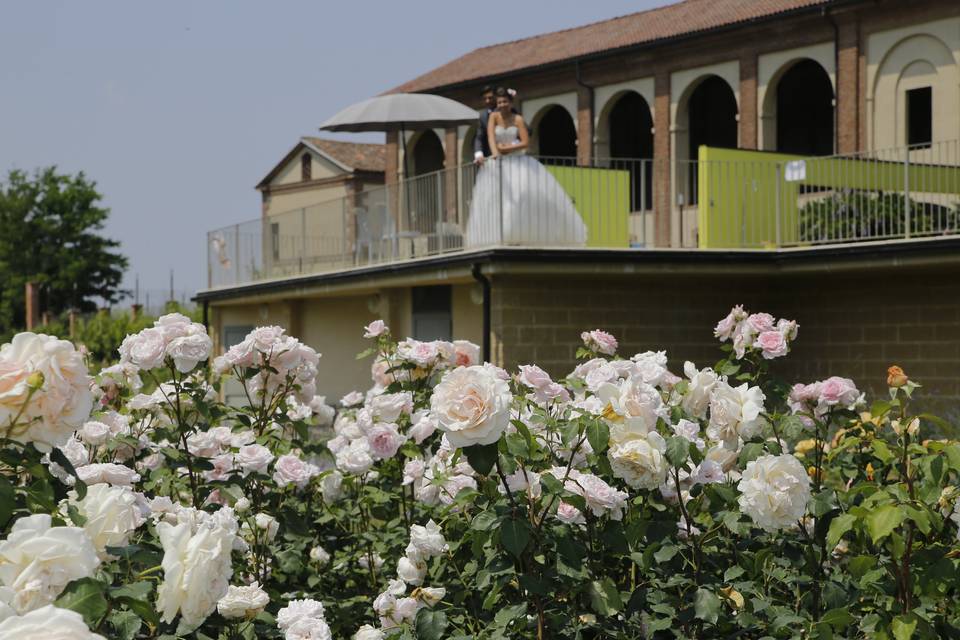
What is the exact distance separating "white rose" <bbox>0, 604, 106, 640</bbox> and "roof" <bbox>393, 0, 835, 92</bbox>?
24100mm

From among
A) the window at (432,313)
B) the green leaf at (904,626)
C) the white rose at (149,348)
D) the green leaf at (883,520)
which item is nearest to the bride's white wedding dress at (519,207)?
the window at (432,313)

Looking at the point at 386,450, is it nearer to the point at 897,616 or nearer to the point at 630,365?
the point at 630,365

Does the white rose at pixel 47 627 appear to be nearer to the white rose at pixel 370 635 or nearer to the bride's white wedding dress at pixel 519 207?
the white rose at pixel 370 635

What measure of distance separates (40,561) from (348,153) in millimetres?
44384

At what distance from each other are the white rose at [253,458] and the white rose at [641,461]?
150 centimetres

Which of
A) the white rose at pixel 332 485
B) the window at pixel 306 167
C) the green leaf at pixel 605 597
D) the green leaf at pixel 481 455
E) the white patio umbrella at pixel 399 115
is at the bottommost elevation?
the green leaf at pixel 605 597

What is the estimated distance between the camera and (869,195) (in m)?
15.5

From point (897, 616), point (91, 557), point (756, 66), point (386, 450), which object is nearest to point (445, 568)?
point (386, 450)

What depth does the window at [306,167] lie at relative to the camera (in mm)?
47634

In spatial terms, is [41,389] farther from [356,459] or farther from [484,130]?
[484,130]

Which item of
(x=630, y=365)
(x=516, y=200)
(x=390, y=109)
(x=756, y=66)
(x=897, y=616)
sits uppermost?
(x=756, y=66)

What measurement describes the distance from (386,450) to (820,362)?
1258 cm

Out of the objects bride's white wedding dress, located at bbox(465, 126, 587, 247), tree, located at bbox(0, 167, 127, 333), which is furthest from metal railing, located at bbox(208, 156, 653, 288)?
tree, located at bbox(0, 167, 127, 333)

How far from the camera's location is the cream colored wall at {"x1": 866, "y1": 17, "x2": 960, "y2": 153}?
22.6 m
